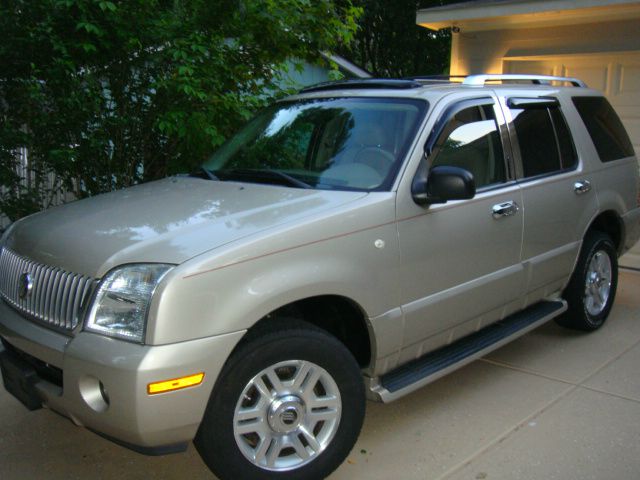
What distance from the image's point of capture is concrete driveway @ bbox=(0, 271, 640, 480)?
349 centimetres

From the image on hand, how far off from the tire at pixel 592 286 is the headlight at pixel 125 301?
3.56 metres

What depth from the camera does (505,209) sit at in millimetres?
4211

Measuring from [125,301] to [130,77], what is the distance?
13.3 ft

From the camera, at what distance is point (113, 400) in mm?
2678

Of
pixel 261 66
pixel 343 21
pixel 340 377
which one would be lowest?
pixel 340 377

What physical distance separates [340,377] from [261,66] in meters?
4.05

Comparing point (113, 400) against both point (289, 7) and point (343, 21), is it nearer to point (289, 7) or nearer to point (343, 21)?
point (289, 7)

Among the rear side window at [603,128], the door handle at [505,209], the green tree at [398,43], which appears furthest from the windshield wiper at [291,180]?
the green tree at [398,43]

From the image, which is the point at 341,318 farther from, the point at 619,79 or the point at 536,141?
the point at 619,79

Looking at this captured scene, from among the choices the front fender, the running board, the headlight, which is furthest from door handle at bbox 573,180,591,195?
the headlight

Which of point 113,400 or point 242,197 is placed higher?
point 242,197

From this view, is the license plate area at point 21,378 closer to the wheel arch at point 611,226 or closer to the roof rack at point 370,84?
the roof rack at point 370,84

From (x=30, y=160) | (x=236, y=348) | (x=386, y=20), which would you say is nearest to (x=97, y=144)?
(x=30, y=160)

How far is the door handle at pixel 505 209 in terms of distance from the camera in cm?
415
